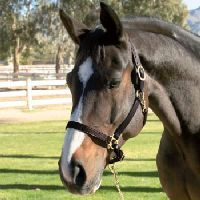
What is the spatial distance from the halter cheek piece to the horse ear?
16cm

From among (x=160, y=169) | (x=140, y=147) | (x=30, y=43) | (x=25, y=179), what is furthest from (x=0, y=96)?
(x=30, y=43)

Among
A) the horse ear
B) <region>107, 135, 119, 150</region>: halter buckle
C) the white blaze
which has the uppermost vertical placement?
the horse ear

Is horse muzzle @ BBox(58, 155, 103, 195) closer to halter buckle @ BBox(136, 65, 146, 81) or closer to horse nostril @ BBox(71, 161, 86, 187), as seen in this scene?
horse nostril @ BBox(71, 161, 86, 187)

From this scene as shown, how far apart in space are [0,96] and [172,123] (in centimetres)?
1928

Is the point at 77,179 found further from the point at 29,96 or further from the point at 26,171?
the point at 29,96

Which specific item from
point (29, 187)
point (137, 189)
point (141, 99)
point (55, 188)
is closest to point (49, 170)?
point (29, 187)

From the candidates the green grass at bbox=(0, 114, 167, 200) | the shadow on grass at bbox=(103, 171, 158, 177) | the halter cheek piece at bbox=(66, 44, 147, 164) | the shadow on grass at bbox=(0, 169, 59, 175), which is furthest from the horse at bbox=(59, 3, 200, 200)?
the shadow on grass at bbox=(0, 169, 59, 175)

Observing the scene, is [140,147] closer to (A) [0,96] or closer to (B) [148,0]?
(A) [0,96]

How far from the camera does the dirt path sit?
1855 centimetres

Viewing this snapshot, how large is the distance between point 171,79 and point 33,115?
17000 millimetres

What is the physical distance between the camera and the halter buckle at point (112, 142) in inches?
106

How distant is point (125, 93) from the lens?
2.76 metres

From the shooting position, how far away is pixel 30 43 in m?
45.4

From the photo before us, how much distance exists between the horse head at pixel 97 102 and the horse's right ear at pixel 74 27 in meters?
0.09
